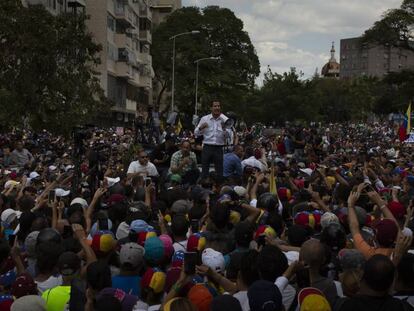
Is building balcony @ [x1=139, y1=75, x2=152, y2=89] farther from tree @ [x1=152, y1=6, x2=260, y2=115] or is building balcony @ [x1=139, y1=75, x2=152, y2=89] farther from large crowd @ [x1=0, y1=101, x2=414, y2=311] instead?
large crowd @ [x1=0, y1=101, x2=414, y2=311]

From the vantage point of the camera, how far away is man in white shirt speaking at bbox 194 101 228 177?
39.8ft

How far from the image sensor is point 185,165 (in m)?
11.9

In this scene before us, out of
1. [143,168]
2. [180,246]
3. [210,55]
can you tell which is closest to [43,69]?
[143,168]

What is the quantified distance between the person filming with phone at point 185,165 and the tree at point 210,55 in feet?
147

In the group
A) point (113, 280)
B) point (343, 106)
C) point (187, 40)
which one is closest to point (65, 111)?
point (113, 280)

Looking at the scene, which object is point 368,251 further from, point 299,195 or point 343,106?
point 343,106

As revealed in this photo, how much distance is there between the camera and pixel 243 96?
6019cm

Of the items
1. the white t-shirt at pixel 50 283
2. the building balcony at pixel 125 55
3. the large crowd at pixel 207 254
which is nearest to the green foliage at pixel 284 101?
the building balcony at pixel 125 55

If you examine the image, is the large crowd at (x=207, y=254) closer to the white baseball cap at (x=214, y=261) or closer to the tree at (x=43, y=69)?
the white baseball cap at (x=214, y=261)

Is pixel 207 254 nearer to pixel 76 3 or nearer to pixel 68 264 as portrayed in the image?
pixel 68 264

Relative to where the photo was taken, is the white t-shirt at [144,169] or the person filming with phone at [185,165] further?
the person filming with phone at [185,165]

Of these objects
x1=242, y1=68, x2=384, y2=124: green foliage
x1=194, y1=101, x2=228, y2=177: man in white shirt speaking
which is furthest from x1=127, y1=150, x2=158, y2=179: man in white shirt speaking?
x1=242, y1=68, x2=384, y2=124: green foliage

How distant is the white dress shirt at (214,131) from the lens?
12148mm

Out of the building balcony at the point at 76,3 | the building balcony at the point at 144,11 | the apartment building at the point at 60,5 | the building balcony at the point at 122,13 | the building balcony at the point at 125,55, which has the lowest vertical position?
the building balcony at the point at 125,55
